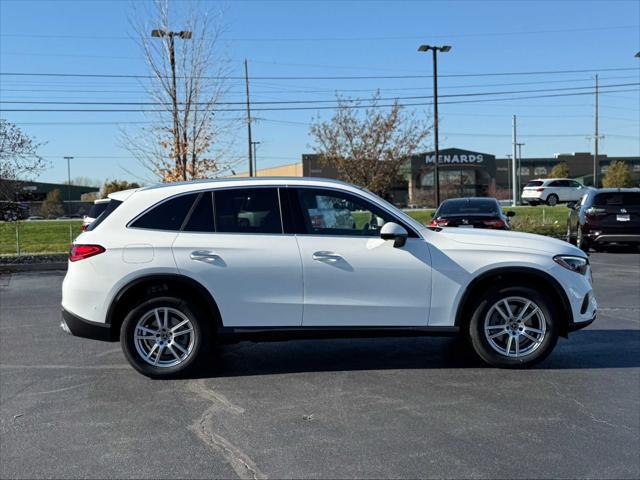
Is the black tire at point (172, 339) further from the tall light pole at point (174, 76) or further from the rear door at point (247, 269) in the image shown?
the tall light pole at point (174, 76)

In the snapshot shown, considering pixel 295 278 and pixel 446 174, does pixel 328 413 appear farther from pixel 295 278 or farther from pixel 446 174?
pixel 446 174

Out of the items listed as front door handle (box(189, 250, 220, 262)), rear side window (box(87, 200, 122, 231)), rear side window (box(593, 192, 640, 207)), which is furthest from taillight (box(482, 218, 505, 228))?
rear side window (box(87, 200, 122, 231))

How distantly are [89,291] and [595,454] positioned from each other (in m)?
4.16

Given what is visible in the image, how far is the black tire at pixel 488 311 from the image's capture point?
18.2 feet

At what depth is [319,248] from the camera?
5.45 meters

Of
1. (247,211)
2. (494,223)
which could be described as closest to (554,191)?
(494,223)

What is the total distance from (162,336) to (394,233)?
225cm

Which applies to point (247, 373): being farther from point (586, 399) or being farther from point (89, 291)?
point (586, 399)

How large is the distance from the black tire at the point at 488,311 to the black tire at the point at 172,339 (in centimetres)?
242

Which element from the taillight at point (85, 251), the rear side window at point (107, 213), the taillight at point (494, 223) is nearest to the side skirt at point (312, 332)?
the taillight at point (85, 251)

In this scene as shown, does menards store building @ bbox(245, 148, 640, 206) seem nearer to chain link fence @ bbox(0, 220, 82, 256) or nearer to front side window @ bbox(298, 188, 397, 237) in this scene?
chain link fence @ bbox(0, 220, 82, 256)

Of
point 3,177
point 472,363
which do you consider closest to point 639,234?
point 472,363

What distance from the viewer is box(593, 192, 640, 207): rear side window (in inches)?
612

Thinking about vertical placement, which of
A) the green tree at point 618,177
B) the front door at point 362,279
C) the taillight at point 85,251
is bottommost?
the front door at point 362,279
